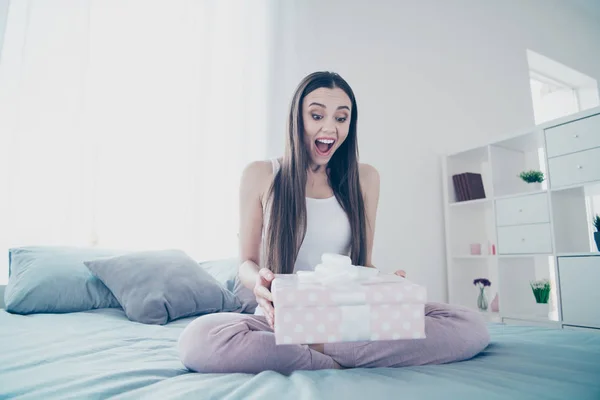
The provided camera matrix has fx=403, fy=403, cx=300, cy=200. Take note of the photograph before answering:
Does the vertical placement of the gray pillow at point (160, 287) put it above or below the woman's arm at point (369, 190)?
below

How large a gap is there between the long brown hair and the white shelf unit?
1.46m

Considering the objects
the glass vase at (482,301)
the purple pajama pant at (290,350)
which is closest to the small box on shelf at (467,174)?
the glass vase at (482,301)

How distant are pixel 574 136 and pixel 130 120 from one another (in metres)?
2.29

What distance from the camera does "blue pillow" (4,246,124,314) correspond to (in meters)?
1.40

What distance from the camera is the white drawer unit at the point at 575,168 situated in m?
2.03

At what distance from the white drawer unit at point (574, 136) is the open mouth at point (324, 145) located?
5.22 feet

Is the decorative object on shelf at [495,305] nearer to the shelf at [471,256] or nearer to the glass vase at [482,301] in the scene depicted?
the glass vase at [482,301]

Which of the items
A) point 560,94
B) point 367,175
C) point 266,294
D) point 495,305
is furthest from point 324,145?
point 560,94

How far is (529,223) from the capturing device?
2312mm

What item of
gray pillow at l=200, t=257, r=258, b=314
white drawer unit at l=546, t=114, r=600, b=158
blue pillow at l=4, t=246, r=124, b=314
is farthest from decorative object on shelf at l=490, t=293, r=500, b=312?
blue pillow at l=4, t=246, r=124, b=314

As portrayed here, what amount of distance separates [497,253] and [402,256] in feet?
1.86

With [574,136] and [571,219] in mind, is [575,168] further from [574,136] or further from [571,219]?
[571,219]

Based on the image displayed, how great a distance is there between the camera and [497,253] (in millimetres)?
2463

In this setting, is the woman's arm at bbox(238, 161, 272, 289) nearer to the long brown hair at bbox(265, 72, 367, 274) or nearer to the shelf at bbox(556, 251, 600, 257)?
the long brown hair at bbox(265, 72, 367, 274)
